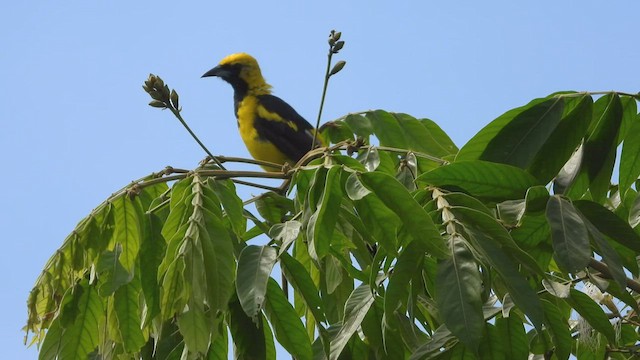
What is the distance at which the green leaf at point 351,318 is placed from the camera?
2043mm

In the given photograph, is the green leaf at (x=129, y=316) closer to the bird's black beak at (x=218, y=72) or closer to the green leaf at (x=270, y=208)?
the green leaf at (x=270, y=208)

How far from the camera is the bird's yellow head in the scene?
23.2 feet

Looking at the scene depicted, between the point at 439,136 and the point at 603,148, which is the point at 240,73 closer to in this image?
the point at 439,136

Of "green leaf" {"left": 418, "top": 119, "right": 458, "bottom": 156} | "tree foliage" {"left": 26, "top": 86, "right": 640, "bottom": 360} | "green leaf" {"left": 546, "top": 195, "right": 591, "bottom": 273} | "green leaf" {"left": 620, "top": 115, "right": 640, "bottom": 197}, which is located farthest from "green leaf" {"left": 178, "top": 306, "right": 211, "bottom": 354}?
"green leaf" {"left": 418, "top": 119, "right": 458, "bottom": 156}

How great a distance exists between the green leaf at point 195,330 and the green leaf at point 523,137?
27.4 inches

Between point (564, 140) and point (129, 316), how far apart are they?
1026mm

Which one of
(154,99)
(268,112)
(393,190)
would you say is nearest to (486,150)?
(393,190)

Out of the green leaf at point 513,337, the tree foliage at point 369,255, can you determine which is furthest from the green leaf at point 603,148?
the green leaf at point 513,337

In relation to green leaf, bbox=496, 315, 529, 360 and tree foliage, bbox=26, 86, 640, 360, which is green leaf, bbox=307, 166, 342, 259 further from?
green leaf, bbox=496, 315, 529, 360

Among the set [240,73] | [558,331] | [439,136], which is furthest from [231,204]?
[240,73]

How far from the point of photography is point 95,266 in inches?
83.7

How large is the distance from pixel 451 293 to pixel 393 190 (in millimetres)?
275

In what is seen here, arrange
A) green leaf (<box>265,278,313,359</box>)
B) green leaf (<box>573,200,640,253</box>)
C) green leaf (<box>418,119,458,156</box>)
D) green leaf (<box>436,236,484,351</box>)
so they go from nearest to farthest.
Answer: green leaf (<box>436,236,484,351</box>), green leaf (<box>573,200,640,253</box>), green leaf (<box>265,278,313,359</box>), green leaf (<box>418,119,458,156</box>)

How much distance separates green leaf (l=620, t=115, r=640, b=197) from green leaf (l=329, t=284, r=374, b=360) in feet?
2.14
